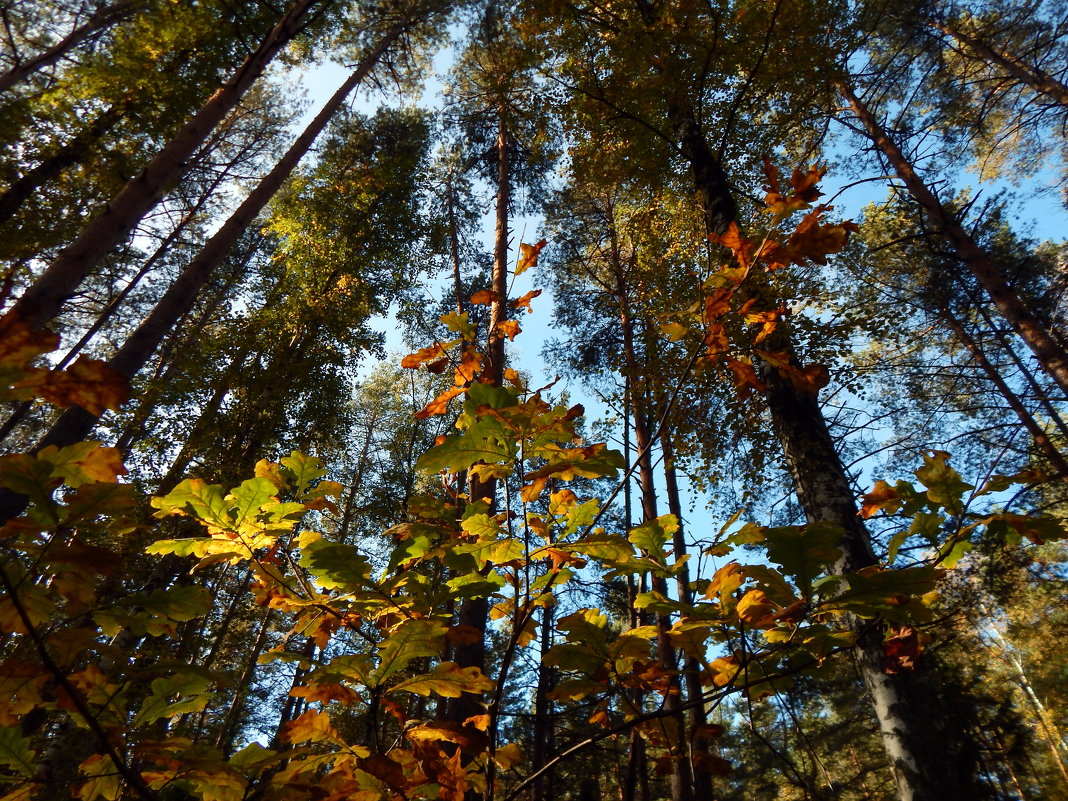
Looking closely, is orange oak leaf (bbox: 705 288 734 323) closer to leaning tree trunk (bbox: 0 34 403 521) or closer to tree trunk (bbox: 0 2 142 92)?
leaning tree trunk (bbox: 0 34 403 521)

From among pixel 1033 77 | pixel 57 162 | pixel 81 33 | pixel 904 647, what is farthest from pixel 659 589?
pixel 81 33

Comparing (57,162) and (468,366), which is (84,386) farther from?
(57,162)

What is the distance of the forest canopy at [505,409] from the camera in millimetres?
789

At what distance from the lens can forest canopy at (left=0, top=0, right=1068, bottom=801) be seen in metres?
0.79

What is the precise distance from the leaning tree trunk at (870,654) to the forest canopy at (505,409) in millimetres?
20

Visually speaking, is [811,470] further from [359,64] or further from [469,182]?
[469,182]

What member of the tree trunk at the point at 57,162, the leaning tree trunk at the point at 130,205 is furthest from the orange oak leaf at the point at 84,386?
the tree trunk at the point at 57,162

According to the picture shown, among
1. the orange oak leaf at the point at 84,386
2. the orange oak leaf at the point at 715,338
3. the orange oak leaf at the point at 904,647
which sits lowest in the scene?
the orange oak leaf at the point at 904,647

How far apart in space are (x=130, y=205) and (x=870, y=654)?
566 centimetres

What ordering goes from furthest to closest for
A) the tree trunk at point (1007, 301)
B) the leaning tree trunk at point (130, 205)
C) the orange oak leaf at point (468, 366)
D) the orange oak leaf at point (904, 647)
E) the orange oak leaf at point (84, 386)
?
1. the tree trunk at point (1007, 301)
2. the leaning tree trunk at point (130, 205)
3. the orange oak leaf at point (468, 366)
4. the orange oak leaf at point (904, 647)
5. the orange oak leaf at point (84, 386)

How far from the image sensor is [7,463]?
25.1 inches

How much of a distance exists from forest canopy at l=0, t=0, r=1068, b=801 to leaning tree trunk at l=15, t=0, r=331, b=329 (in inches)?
1.2

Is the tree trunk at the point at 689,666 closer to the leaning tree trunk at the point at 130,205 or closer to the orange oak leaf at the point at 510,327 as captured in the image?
the orange oak leaf at the point at 510,327

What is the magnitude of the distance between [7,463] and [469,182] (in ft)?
38.5
